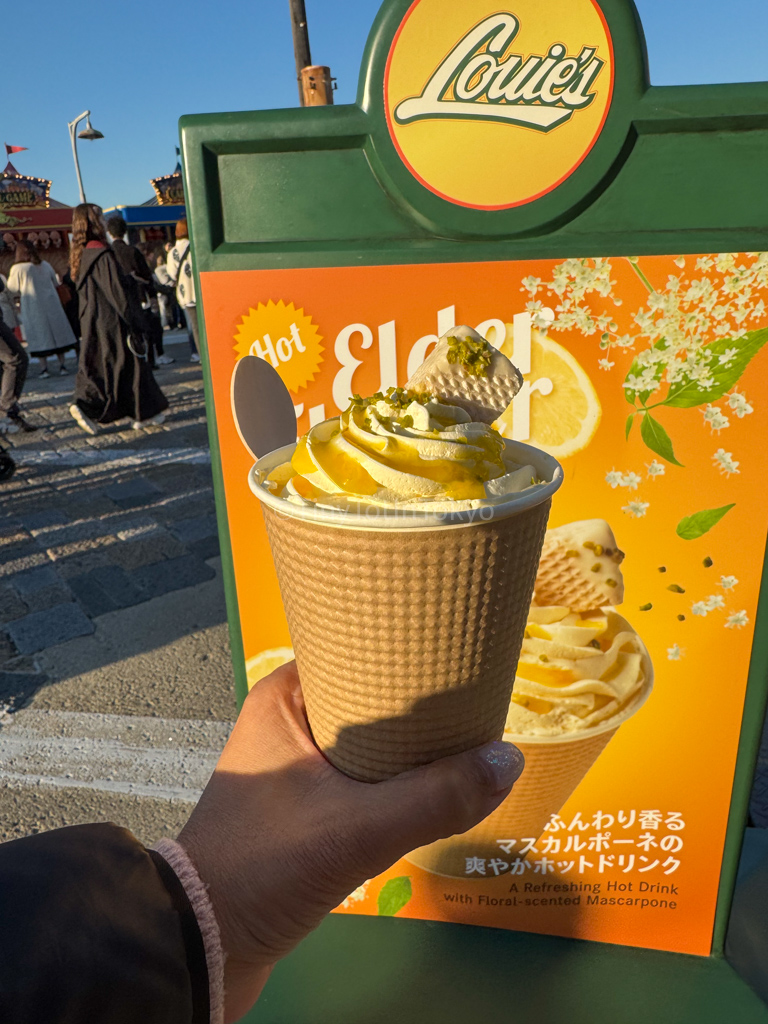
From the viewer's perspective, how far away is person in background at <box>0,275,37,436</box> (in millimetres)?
7250

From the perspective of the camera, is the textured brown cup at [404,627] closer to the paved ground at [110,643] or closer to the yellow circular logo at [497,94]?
the yellow circular logo at [497,94]

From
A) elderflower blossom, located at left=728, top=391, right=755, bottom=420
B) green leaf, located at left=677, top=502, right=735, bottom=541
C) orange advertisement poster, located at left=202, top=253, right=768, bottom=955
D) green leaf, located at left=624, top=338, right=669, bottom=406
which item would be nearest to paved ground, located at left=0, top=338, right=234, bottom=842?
orange advertisement poster, located at left=202, top=253, right=768, bottom=955

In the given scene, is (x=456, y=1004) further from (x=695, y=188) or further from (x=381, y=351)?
(x=695, y=188)

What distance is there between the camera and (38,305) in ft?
30.3

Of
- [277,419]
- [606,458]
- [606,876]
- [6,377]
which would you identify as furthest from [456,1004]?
[6,377]

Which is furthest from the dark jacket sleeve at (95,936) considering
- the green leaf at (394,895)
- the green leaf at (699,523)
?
the green leaf at (699,523)

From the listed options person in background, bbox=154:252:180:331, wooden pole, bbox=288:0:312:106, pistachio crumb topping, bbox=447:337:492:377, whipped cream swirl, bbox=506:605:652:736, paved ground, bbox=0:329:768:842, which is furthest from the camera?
person in background, bbox=154:252:180:331

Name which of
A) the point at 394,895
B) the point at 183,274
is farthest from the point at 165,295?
the point at 394,895

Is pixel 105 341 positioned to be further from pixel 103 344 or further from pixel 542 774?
pixel 542 774

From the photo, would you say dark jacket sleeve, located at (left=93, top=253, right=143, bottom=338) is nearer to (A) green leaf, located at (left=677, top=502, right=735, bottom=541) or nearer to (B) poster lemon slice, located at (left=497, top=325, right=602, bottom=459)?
(B) poster lemon slice, located at (left=497, top=325, right=602, bottom=459)

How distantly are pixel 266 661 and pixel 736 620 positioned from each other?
44.8 inches

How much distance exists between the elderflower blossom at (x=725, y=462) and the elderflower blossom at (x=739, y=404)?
9cm

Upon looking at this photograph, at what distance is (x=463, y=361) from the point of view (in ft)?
4.07

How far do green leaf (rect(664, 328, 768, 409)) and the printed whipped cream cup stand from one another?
509mm
